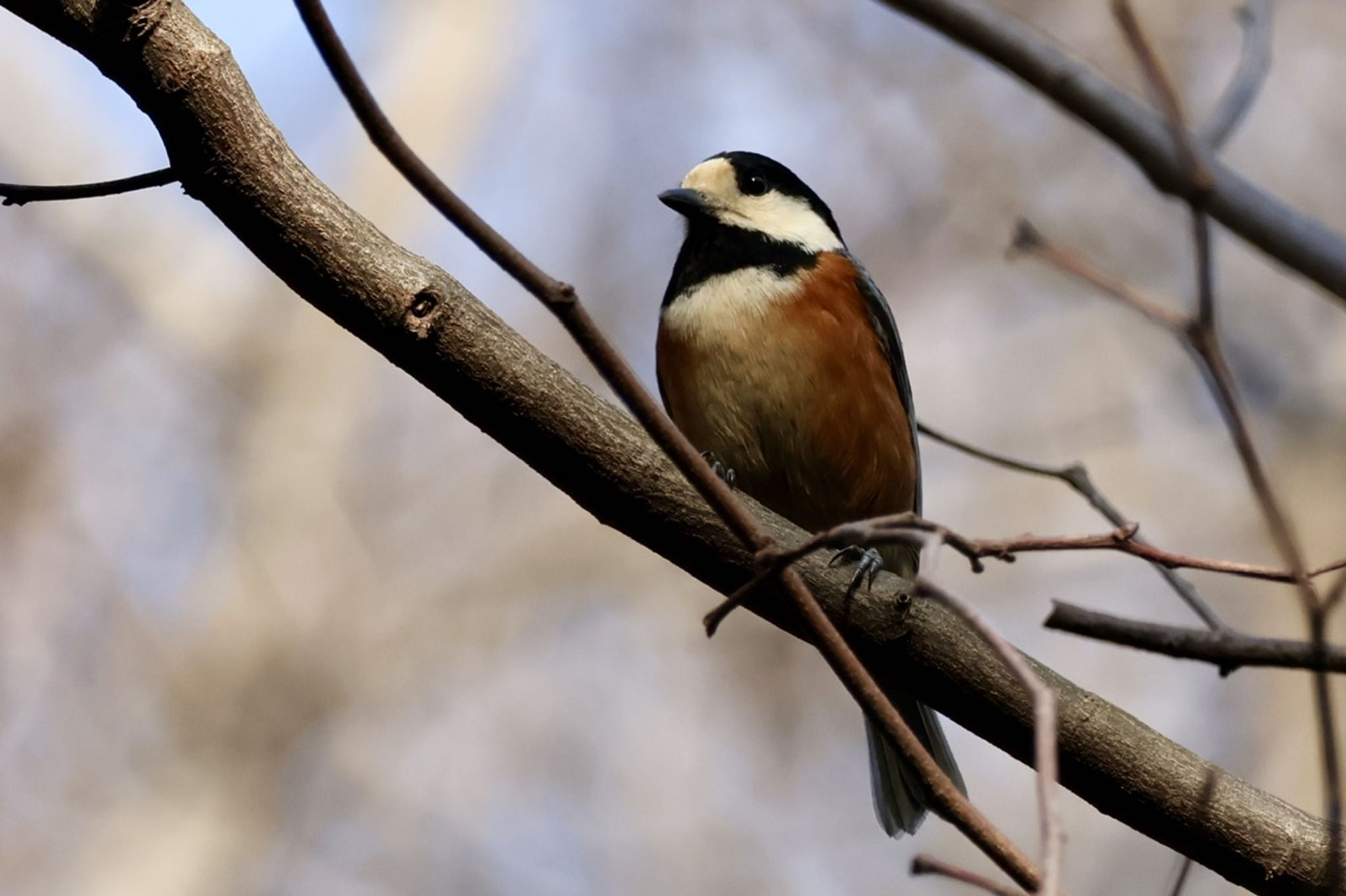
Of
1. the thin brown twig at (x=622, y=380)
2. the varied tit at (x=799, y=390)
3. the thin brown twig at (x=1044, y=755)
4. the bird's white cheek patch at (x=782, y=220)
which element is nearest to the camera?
the thin brown twig at (x=1044, y=755)

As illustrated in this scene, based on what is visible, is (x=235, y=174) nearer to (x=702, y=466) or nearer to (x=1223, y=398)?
(x=702, y=466)

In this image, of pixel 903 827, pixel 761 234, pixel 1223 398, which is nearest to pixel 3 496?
pixel 761 234

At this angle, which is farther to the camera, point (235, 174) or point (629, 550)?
point (629, 550)

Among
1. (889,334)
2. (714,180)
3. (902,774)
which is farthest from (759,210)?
(902,774)

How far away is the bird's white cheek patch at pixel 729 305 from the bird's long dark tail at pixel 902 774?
131cm

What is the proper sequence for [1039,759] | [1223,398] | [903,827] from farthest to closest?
[903,827] → [1223,398] → [1039,759]

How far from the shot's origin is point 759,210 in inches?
208

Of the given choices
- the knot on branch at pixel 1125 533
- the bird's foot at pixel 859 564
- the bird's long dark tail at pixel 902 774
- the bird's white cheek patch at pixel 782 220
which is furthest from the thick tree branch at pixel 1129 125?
the bird's white cheek patch at pixel 782 220

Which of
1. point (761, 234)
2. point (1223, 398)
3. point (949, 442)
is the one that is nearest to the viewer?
point (1223, 398)

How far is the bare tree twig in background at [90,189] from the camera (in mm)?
2506

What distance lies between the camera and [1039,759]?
144 centimetres

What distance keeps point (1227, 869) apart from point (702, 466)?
165 cm

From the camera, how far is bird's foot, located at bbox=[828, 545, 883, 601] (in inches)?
122

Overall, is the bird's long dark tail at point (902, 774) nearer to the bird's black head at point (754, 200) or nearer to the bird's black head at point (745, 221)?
the bird's black head at point (745, 221)
